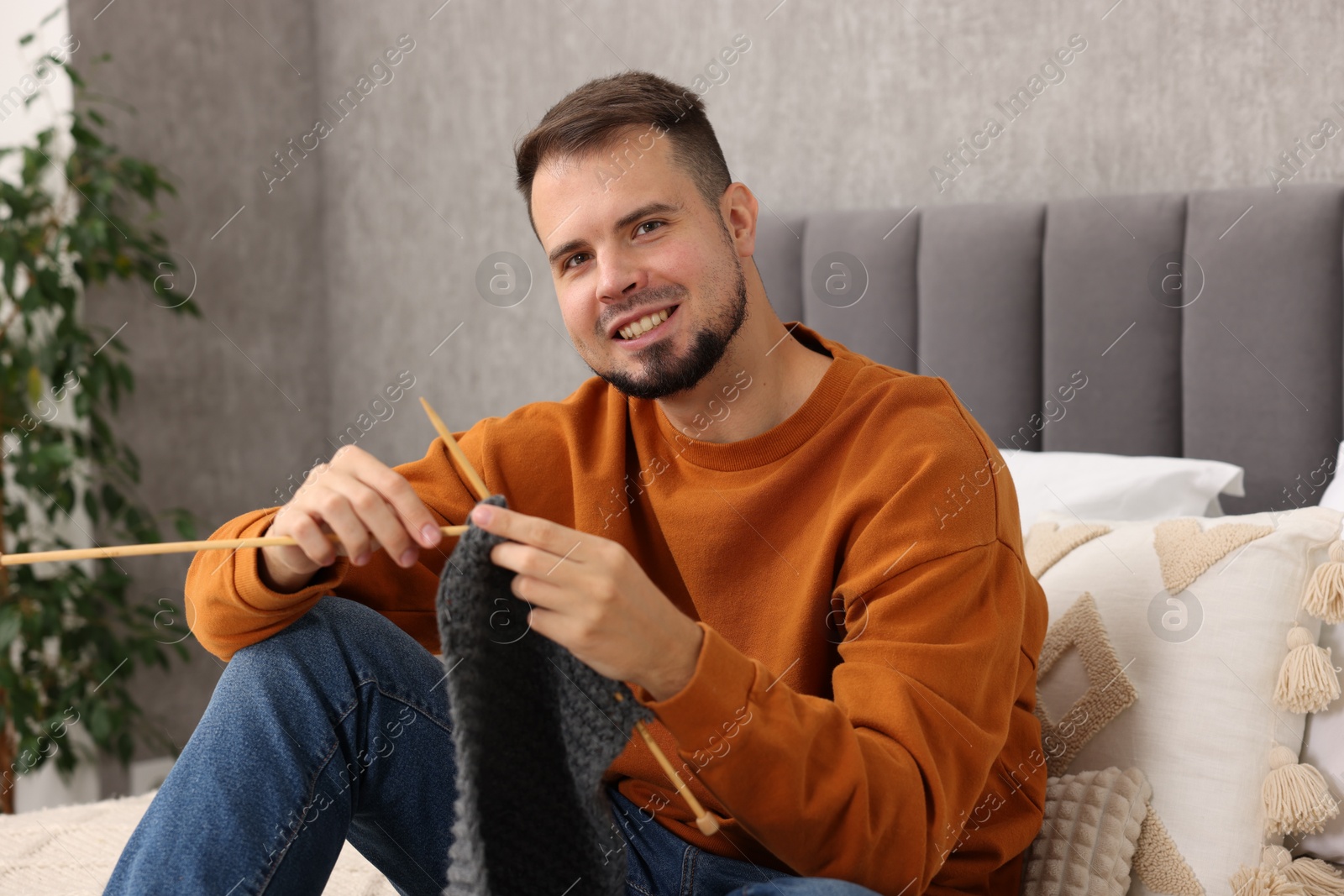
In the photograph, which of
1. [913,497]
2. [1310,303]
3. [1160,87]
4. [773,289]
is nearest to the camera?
[913,497]

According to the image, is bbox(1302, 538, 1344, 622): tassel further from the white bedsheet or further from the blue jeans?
the white bedsheet

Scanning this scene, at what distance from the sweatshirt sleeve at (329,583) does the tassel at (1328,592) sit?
0.86m

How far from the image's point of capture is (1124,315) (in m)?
1.60

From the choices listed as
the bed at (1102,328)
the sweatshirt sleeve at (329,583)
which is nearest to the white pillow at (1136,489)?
the bed at (1102,328)

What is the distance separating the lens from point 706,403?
1.21 m

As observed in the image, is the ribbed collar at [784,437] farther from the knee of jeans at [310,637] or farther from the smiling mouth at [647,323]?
the knee of jeans at [310,637]

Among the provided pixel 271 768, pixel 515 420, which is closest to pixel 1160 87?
pixel 515 420

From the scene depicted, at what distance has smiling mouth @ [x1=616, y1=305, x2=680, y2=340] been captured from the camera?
119cm

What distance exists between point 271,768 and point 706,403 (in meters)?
0.56

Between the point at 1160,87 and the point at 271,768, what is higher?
the point at 1160,87

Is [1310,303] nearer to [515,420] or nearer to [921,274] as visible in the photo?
[921,274]

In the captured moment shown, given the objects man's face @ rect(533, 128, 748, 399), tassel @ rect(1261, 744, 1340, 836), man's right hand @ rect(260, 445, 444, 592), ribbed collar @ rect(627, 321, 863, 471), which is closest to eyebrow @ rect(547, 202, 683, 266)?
man's face @ rect(533, 128, 748, 399)

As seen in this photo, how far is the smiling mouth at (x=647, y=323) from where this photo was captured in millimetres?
1188

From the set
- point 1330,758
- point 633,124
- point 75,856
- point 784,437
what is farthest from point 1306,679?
point 75,856
